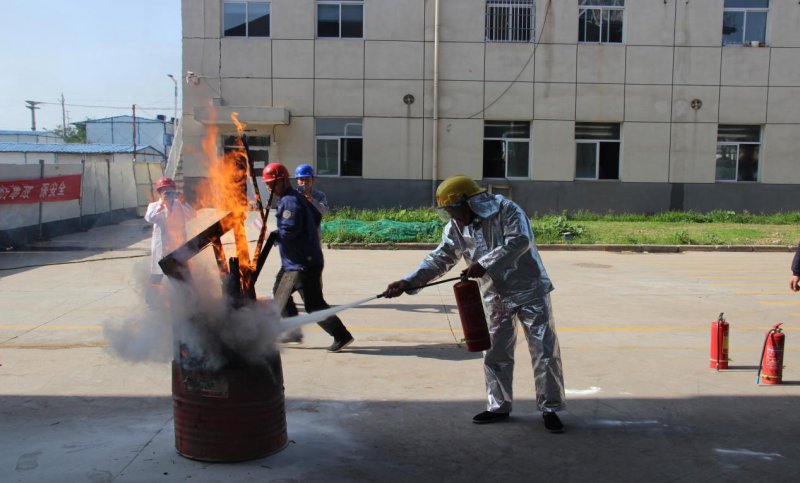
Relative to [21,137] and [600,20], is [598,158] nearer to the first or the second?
[600,20]

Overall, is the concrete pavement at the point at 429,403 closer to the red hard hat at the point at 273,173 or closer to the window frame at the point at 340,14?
the red hard hat at the point at 273,173

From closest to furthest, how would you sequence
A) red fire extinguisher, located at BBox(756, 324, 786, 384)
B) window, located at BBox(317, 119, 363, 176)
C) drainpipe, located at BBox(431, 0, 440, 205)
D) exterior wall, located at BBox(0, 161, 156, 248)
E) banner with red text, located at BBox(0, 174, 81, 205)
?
red fire extinguisher, located at BBox(756, 324, 786, 384) → banner with red text, located at BBox(0, 174, 81, 205) → exterior wall, located at BBox(0, 161, 156, 248) → drainpipe, located at BBox(431, 0, 440, 205) → window, located at BBox(317, 119, 363, 176)

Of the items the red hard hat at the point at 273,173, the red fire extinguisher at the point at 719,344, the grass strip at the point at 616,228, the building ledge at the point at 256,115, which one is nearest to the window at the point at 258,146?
the building ledge at the point at 256,115

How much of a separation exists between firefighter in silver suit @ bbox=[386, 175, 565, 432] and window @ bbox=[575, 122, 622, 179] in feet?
66.9

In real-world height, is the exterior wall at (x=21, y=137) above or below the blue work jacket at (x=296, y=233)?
above

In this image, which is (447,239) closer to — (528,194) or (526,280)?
(526,280)

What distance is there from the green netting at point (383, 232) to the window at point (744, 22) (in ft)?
45.1

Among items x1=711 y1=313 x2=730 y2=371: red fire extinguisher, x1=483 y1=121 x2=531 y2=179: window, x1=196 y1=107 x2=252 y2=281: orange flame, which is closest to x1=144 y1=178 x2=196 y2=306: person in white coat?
x1=196 y1=107 x2=252 y2=281: orange flame

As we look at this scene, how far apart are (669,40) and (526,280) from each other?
21.7m

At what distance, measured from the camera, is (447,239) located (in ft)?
17.1

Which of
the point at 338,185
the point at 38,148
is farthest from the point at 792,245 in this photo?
the point at 38,148

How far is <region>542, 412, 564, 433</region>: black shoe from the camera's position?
15.9ft

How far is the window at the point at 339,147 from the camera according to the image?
23719 mm

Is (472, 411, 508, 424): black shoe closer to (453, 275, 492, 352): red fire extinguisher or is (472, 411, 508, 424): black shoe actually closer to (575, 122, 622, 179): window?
(453, 275, 492, 352): red fire extinguisher
